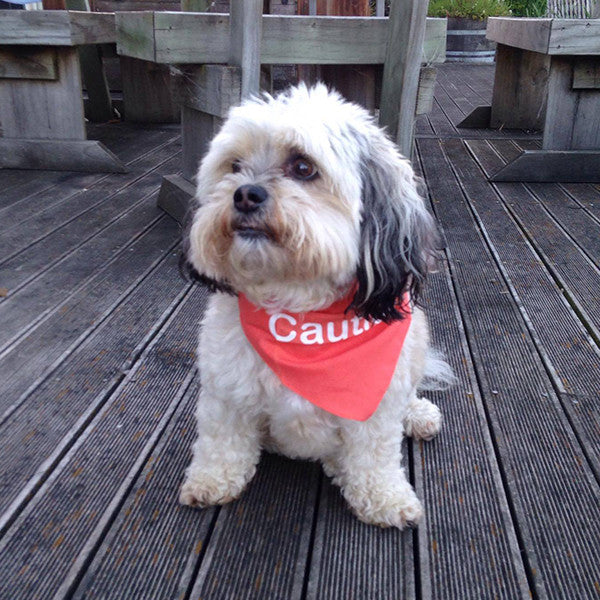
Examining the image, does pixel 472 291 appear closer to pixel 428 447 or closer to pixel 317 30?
pixel 428 447

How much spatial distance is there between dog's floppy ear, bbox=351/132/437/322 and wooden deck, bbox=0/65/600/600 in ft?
2.12

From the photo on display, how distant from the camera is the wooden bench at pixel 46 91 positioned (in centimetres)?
461

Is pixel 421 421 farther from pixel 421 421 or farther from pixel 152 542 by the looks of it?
pixel 152 542

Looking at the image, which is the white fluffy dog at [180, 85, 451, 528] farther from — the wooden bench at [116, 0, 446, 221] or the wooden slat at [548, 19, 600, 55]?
the wooden slat at [548, 19, 600, 55]

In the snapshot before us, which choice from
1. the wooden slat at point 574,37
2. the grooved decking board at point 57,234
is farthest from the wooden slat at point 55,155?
the wooden slat at point 574,37

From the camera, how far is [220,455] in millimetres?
1970

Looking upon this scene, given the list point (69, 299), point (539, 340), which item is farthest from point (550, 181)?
A: point (69, 299)

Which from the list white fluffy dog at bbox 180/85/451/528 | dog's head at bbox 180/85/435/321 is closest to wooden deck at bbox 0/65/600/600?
white fluffy dog at bbox 180/85/451/528

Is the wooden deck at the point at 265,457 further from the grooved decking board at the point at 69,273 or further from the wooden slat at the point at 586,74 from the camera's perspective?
the wooden slat at the point at 586,74

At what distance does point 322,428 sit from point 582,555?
764 millimetres

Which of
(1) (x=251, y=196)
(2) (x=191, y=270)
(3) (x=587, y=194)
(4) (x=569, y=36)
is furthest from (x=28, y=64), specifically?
(3) (x=587, y=194)

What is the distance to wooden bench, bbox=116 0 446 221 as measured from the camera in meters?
3.48

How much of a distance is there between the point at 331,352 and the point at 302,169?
1.72ft

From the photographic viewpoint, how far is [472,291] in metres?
3.38
